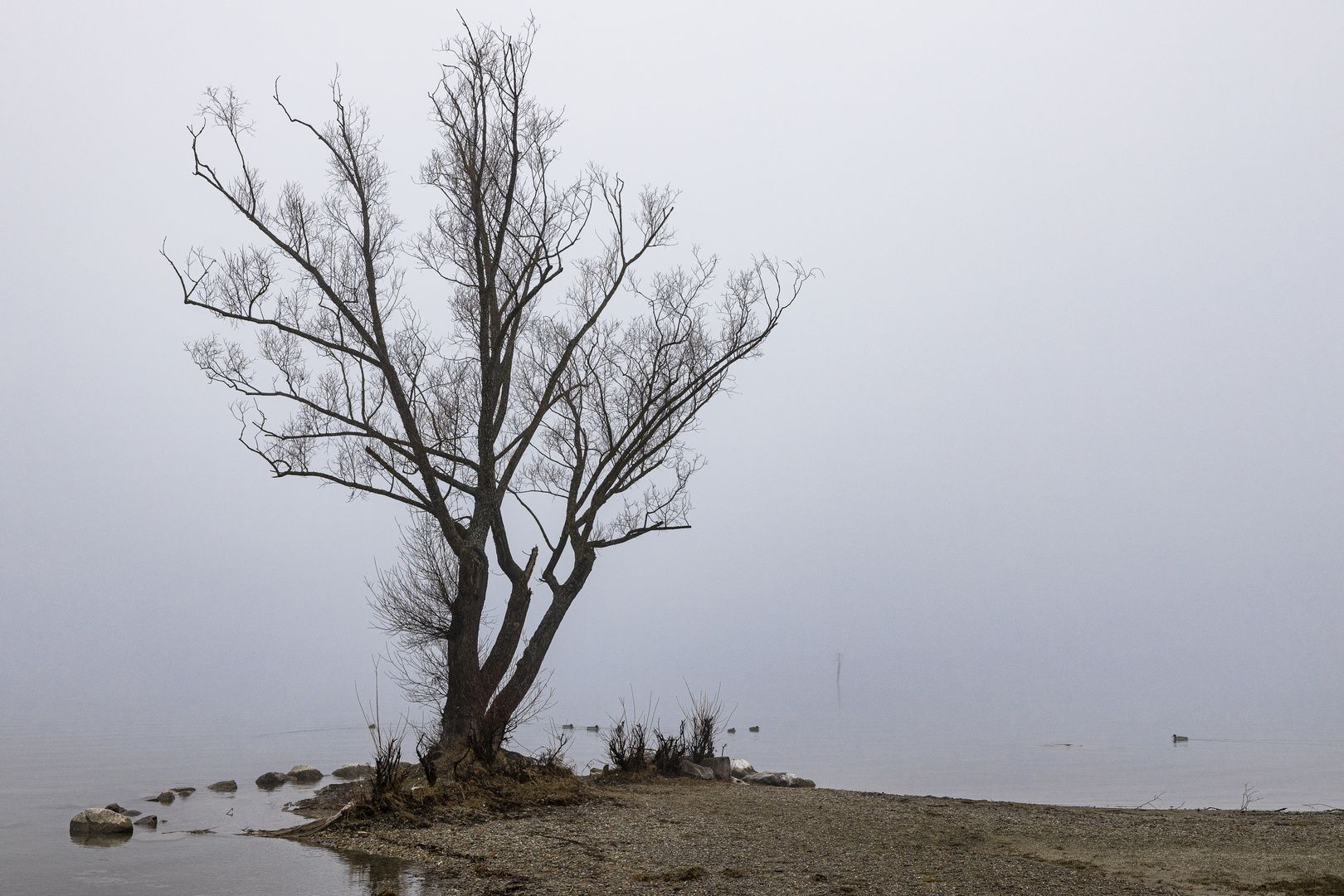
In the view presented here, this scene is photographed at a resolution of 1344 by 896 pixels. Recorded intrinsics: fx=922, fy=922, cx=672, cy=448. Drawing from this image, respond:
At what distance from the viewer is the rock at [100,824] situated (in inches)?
356

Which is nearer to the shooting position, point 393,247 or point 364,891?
point 364,891

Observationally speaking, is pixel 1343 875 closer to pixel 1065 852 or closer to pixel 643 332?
pixel 1065 852

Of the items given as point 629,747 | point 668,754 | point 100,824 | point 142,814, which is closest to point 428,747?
point 629,747

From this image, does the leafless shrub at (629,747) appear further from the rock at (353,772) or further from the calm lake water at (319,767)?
the rock at (353,772)

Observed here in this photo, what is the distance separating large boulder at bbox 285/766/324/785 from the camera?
640 inches

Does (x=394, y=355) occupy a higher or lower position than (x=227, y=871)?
higher

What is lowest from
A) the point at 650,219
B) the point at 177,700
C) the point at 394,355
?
the point at 177,700

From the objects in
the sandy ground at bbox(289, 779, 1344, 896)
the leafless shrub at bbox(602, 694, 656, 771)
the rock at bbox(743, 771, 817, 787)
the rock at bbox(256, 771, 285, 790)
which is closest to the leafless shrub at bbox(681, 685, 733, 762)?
the rock at bbox(743, 771, 817, 787)

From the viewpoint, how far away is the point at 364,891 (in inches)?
237

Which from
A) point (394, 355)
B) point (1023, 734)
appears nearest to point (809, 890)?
point (394, 355)

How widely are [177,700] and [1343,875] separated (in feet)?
238

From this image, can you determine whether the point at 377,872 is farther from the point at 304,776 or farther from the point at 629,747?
the point at 304,776

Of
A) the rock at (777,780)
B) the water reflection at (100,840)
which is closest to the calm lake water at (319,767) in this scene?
the water reflection at (100,840)

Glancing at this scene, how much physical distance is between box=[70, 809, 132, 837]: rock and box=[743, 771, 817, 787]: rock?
778 centimetres
